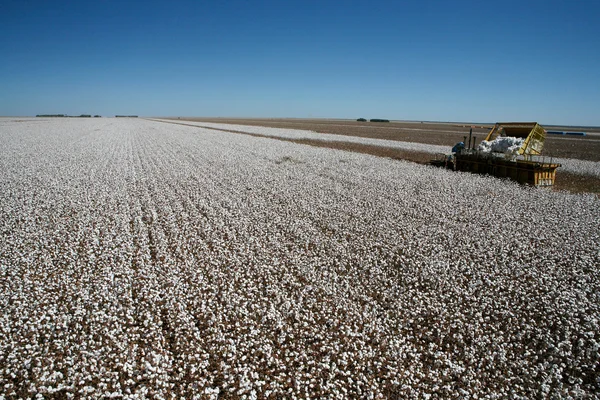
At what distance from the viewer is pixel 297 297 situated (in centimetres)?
703

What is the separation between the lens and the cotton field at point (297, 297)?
502cm

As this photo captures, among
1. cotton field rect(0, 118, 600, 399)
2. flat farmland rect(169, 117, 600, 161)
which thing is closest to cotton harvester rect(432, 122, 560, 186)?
flat farmland rect(169, 117, 600, 161)

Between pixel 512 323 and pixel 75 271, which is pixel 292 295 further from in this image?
pixel 75 271

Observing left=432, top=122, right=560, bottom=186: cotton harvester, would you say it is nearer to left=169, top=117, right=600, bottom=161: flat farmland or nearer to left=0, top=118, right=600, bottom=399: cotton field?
left=169, top=117, right=600, bottom=161: flat farmland

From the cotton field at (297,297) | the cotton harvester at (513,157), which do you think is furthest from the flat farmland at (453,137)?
the cotton field at (297,297)

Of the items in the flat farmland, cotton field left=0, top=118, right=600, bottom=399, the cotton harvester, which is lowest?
cotton field left=0, top=118, right=600, bottom=399

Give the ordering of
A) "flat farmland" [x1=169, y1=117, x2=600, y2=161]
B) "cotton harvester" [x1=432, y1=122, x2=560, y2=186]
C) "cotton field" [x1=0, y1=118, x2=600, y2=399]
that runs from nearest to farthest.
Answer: "cotton field" [x1=0, y1=118, x2=600, y2=399] < "cotton harvester" [x1=432, y1=122, x2=560, y2=186] < "flat farmland" [x1=169, y1=117, x2=600, y2=161]

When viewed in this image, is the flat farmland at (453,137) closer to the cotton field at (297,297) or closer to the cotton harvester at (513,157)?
the cotton harvester at (513,157)

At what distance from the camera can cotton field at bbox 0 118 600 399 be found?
16.5ft

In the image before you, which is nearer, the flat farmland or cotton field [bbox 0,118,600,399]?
cotton field [bbox 0,118,600,399]

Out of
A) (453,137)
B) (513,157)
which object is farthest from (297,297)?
(453,137)

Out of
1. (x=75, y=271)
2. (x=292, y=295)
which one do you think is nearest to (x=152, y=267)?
(x=75, y=271)

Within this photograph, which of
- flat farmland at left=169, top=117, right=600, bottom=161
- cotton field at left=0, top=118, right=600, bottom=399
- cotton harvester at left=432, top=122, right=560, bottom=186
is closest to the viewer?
cotton field at left=0, top=118, right=600, bottom=399

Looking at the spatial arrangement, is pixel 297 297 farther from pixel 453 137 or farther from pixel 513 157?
pixel 453 137
